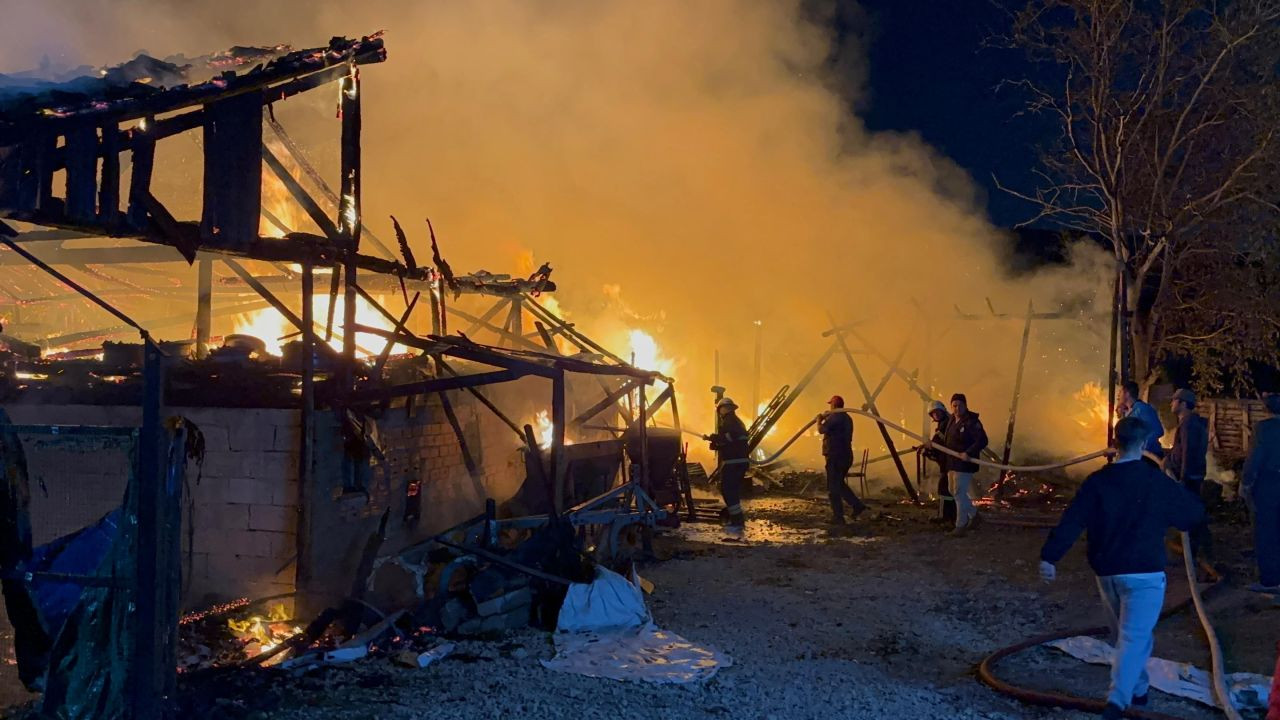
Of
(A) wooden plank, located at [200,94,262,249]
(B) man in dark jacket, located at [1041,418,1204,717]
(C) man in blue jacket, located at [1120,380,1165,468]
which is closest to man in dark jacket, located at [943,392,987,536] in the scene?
(C) man in blue jacket, located at [1120,380,1165,468]

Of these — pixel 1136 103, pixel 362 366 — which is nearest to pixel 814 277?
pixel 1136 103

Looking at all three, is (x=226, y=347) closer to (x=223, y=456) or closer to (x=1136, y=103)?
(x=223, y=456)

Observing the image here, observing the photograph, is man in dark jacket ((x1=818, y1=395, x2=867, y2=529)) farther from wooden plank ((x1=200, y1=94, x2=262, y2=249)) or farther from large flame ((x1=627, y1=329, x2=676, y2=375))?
large flame ((x1=627, y1=329, x2=676, y2=375))

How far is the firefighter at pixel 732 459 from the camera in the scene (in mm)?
12266

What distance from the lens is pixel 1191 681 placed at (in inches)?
223

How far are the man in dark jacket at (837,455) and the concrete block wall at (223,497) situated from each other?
301 inches

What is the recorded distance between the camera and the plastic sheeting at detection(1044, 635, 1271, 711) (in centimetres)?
532

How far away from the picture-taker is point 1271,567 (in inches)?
300

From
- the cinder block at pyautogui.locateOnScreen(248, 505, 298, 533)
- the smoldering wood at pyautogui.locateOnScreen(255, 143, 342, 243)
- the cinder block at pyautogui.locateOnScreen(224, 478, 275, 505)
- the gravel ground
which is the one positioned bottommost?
the gravel ground

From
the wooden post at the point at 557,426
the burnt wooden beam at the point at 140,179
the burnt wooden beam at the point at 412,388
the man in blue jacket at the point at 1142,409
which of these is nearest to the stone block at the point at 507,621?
the wooden post at the point at 557,426

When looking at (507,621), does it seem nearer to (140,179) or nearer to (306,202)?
(306,202)

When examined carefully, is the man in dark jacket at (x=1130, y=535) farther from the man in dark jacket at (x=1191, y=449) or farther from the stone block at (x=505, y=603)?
the man in dark jacket at (x=1191, y=449)

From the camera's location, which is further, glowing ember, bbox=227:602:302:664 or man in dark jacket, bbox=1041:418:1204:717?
glowing ember, bbox=227:602:302:664

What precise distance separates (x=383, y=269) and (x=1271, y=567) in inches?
337
